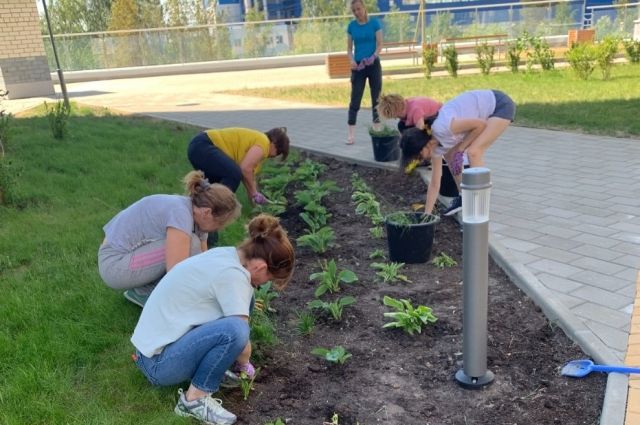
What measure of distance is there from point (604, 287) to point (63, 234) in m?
4.02

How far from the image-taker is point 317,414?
2596 mm

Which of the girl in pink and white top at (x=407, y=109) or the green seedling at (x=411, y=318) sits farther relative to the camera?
the girl in pink and white top at (x=407, y=109)

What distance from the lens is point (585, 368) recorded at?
108 inches

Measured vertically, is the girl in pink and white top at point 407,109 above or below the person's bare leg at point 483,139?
above

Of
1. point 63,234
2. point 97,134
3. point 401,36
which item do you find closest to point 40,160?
point 97,134

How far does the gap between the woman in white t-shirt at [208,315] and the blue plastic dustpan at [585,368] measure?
140 cm

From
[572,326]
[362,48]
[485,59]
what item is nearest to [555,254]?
[572,326]

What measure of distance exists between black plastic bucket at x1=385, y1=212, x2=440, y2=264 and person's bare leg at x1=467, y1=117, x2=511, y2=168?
88 cm

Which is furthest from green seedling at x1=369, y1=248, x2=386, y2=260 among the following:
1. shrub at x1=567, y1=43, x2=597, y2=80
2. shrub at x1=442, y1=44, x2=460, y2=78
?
shrub at x1=442, y1=44, x2=460, y2=78

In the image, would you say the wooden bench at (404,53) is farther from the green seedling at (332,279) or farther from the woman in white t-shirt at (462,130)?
the green seedling at (332,279)

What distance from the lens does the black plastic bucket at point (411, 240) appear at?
13.2 feet

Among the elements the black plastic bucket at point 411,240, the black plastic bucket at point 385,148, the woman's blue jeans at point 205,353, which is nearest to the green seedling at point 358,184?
the black plastic bucket at point 385,148

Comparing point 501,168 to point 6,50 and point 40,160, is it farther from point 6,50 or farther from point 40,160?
point 6,50

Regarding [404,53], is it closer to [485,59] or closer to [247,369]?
[485,59]
